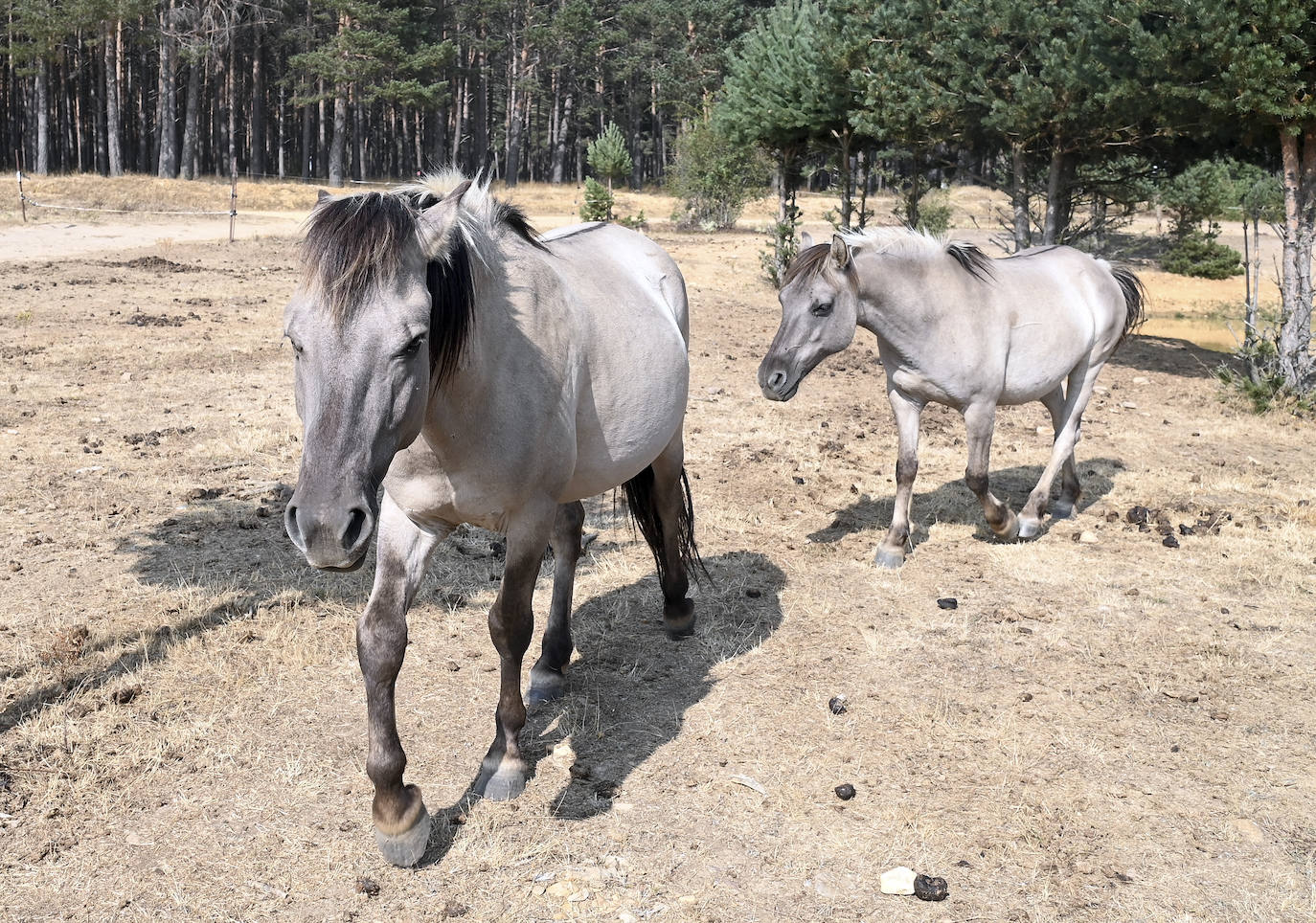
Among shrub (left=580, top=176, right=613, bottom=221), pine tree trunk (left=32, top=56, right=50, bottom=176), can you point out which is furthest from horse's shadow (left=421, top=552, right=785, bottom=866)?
pine tree trunk (left=32, top=56, right=50, bottom=176)

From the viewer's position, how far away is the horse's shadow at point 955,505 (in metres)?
6.99

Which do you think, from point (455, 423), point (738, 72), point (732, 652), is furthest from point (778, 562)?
point (738, 72)

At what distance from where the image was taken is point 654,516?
5043mm

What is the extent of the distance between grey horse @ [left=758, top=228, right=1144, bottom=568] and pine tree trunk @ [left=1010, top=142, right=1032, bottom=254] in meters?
8.63

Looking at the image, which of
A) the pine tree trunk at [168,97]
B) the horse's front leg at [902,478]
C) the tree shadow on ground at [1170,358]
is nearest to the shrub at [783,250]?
the tree shadow on ground at [1170,358]

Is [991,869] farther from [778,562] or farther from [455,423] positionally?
[778,562]

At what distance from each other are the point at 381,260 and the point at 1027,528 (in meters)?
5.47

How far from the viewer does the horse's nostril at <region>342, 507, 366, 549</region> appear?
2461 mm

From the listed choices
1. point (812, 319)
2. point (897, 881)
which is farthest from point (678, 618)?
point (897, 881)

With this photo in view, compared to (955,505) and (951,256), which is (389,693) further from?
(955,505)

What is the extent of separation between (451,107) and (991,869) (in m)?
64.0

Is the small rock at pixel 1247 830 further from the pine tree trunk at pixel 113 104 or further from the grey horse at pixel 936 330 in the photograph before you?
the pine tree trunk at pixel 113 104

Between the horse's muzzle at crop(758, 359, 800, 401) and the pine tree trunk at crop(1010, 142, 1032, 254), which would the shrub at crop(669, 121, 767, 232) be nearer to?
the pine tree trunk at crop(1010, 142, 1032, 254)

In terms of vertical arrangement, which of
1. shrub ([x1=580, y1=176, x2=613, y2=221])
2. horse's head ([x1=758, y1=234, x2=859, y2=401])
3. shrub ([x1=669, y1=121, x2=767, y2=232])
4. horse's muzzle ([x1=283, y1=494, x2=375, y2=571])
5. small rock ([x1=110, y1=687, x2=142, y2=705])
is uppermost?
shrub ([x1=669, y1=121, x2=767, y2=232])
